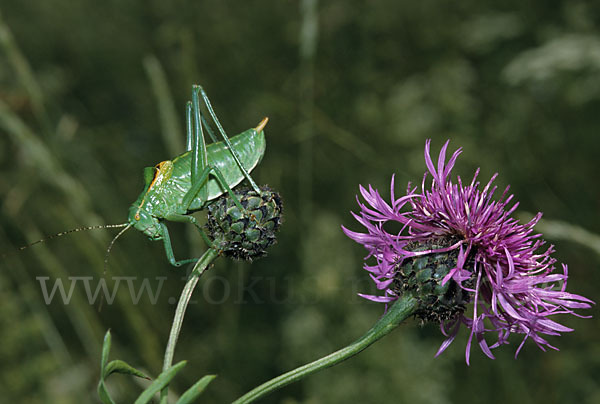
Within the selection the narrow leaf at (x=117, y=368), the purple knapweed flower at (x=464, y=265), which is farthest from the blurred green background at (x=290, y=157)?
the narrow leaf at (x=117, y=368)

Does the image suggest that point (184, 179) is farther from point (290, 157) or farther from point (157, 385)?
point (290, 157)

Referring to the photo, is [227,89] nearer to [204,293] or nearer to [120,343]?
[204,293]

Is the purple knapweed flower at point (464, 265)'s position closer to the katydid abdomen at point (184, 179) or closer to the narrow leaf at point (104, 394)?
the katydid abdomen at point (184, 179)

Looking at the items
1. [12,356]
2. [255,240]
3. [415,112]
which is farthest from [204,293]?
[415,112]

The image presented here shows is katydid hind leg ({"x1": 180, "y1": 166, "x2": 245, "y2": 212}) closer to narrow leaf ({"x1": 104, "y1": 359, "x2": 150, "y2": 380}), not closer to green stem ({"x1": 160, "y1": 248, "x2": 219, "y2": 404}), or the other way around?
green stem ({"x1": 160, "y1": 248, "x2": 219, "y2": 404})

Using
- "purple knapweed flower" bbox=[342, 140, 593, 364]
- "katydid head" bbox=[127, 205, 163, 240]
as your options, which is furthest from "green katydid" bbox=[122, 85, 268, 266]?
"purple knapweed flower" bbox=[342, 140, 593, 364]
